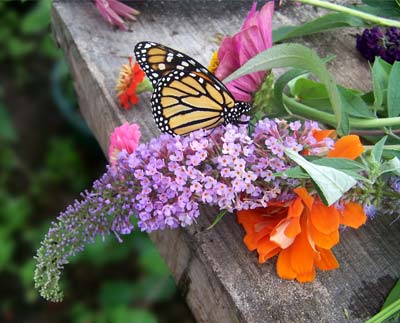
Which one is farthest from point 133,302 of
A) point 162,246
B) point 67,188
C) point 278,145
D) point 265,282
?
point 278,145

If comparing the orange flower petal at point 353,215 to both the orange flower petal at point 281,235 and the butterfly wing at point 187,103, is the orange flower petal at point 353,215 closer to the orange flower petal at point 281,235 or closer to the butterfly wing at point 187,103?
the orange flower petal at point 281,235

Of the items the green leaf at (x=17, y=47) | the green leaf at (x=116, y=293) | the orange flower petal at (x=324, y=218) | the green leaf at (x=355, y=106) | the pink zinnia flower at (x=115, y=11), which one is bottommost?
the green leaf at (x=116, y=293)

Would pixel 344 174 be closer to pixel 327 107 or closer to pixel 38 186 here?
pixel 327 107

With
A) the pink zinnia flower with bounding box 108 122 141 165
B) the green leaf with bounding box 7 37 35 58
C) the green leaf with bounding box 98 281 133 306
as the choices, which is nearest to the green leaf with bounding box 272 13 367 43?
the pink zinnia flower with bounding box 108 122 141 165

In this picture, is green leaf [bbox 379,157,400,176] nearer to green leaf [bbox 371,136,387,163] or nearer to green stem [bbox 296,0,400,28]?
green leaf [bbox 371,136,387,163]

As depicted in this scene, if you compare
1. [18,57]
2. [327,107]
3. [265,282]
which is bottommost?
[18,57]

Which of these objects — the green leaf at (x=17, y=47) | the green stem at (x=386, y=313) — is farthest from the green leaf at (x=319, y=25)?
the green leaf at (x=17, y=47)

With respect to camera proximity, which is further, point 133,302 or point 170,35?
point 133,302
